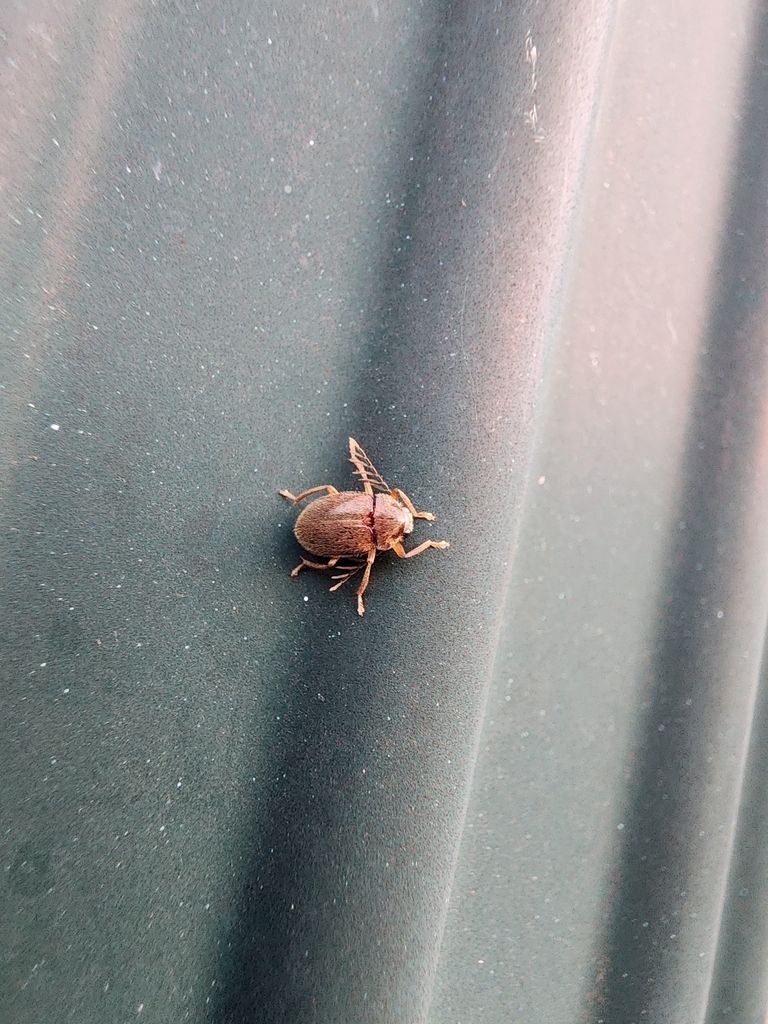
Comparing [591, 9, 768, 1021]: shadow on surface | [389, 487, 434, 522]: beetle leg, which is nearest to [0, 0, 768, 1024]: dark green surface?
[591, 9, 768, 1021]: shadow on surface

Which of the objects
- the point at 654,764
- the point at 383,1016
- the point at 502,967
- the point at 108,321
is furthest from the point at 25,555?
the point at 654,764

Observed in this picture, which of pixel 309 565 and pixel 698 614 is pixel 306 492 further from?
pixel 698 614

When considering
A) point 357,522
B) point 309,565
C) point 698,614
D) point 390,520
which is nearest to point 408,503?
point 390,520

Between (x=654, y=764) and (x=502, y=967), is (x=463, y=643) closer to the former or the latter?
(x=654, y=764)

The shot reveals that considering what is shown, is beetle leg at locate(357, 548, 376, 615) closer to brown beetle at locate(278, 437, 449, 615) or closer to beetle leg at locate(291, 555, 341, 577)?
brown beetle at locate(278, 437, 449, 615)

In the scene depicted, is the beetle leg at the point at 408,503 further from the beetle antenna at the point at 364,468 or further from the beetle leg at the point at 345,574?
the beetle leg at the point at 345,574

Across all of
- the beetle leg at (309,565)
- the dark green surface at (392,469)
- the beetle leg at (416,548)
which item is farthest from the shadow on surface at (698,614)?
the beetle leg at (309,565)

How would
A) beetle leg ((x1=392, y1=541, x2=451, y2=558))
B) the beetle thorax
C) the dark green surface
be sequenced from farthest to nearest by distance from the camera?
the beetle thorax
beetle leg ((x1=392, y1=541, x2=451, y2=558))
the dark green surface
